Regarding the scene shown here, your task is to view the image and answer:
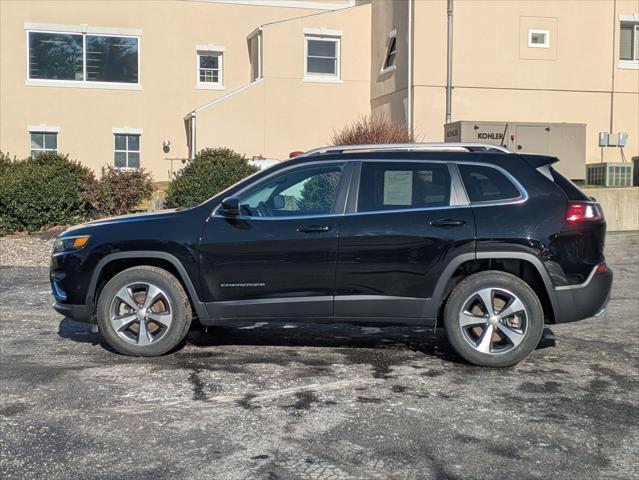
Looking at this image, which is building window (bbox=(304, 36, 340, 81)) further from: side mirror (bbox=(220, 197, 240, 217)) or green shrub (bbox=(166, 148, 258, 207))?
side mirror (bbox=(220, 197, 240, 217))

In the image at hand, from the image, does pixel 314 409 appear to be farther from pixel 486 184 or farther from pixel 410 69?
pixel 410 69

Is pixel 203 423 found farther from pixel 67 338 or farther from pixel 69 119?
pixel 69 119

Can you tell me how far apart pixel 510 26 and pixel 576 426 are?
66.8 feet

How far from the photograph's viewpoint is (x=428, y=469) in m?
4.69

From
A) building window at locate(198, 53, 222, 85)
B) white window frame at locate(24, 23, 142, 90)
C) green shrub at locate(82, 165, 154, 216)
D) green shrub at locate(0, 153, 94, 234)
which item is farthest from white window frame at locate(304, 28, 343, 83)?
green shrub at locate(0, 153, 94, 234)

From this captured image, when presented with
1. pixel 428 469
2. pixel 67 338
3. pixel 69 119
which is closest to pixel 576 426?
pixel 428 469

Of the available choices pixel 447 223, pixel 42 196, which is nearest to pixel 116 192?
pixel 42 196

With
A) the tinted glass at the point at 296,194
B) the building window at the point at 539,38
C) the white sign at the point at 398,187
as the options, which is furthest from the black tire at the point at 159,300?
the building window at the point at 539,38

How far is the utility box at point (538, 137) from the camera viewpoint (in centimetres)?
2217

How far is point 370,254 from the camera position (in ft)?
22.7

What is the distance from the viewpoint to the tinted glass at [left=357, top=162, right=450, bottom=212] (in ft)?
23.1

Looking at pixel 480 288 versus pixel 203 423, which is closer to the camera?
pixel 203 423

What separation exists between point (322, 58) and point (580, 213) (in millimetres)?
21331

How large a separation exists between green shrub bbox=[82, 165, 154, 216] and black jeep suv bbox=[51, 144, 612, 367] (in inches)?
401
